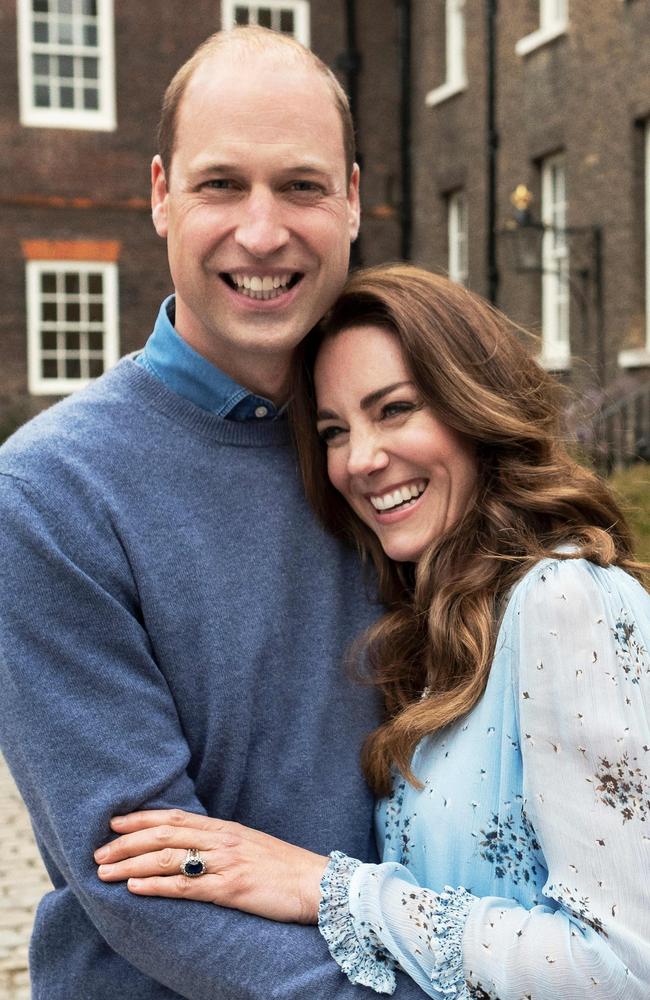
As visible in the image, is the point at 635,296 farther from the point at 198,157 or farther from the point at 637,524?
the point at 198,157

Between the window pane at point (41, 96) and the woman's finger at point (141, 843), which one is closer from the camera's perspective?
the woman's finger at point (141, 843)

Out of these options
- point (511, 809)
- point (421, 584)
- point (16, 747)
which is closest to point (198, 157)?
point (421, 584)

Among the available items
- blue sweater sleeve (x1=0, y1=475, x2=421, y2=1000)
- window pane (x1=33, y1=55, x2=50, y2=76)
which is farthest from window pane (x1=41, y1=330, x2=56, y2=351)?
blue sweater sleeve (x1=0, y1=475, x2=421, y2=1000)

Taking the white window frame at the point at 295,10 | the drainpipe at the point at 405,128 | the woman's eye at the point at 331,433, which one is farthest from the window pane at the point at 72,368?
the woman's eye at the point at 331,433

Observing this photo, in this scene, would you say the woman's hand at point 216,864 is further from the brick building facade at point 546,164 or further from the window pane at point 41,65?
the window pane at point 41,65

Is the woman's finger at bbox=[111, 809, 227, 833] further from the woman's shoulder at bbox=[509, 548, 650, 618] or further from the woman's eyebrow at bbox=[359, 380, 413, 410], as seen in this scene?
the woman's eyebrow at bbox=[359, 380, 413, 410]

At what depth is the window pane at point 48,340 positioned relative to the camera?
739 inches

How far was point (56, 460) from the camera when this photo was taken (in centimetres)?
208

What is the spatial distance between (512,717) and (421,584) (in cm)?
40

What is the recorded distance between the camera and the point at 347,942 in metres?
2.00

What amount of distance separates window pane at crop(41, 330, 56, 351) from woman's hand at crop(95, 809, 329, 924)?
Answer: 17.4 metres

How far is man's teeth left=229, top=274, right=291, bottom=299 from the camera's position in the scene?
232cm

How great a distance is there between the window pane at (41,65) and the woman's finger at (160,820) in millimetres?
18316

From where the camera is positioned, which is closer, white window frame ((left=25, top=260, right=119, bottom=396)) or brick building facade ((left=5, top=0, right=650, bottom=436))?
brick building facade ((left=5, top=0, right=650, bottom=436))
